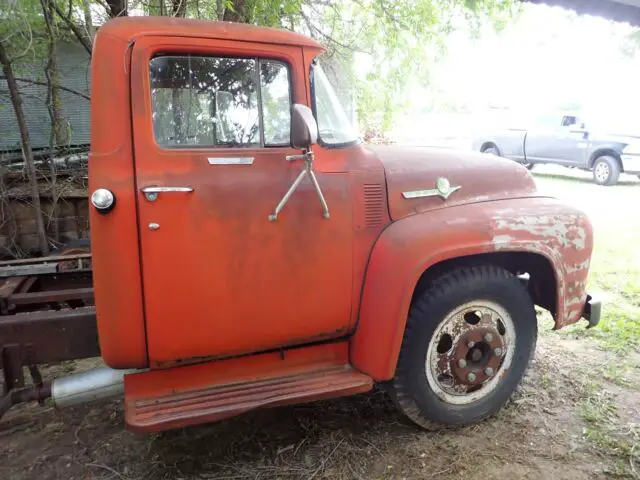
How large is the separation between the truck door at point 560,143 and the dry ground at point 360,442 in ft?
32.3

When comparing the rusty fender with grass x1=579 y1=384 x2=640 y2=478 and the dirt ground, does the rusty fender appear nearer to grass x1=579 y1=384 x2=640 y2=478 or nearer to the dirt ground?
the dirt ground

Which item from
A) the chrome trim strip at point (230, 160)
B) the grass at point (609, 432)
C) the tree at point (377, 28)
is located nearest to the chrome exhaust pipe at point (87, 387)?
the chrome trim strip at point (230, 160)

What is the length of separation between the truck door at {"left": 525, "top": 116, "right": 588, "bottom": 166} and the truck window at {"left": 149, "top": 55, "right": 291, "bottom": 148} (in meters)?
11.5

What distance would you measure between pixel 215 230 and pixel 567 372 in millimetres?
2730

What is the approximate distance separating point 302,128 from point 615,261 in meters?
5.16

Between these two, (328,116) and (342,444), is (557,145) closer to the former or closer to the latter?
(328,116)

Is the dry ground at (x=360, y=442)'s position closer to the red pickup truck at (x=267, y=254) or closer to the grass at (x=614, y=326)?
the grass at (x=614, y=326)

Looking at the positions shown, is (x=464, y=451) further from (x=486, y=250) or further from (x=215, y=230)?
(x=215, y=230)

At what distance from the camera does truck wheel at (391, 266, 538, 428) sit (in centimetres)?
275

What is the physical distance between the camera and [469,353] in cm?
289

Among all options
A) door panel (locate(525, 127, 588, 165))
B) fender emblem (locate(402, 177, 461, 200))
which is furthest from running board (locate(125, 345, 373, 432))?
door panel (locate(525, 127, 588, 165))

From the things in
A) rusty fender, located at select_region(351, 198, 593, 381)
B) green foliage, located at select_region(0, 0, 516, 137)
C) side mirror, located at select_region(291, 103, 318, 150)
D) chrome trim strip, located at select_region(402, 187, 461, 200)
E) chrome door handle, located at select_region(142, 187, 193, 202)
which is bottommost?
rusty fender, located at select_region(351, 198, 593, 381)

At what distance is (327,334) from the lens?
272cm

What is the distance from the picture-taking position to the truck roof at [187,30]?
2.29 metres
